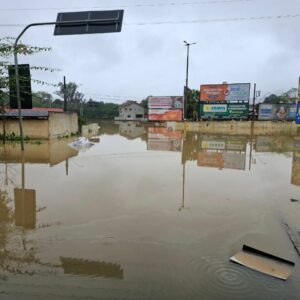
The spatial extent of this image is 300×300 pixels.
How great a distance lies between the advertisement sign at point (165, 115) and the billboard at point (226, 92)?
336 inches

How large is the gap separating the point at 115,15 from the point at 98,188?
7.36m

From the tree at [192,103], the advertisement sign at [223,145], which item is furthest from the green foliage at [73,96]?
the advertisement sign at [223,145]

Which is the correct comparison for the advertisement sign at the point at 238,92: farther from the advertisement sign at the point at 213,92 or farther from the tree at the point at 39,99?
the tree at the point at 39,99

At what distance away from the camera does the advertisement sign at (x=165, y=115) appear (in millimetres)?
46500

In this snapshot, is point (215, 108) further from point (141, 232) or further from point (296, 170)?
point (141, 232)

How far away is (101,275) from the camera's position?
3.98m

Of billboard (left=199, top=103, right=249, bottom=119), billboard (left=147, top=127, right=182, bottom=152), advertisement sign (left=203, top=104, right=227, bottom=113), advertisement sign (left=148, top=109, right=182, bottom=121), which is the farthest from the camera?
advertisement sign (left=148, top=109, right=182, bottom=121)

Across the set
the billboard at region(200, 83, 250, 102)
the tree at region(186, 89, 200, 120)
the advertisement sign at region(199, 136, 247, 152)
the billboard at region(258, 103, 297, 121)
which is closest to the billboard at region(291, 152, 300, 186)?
the advertisement sign at region(199, 136, 247, 152)

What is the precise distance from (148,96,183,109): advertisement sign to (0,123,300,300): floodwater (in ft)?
120


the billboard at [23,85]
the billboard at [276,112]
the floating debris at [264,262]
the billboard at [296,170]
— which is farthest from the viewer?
the billboard at [276,112]

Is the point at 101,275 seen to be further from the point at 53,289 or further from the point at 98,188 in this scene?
the point at 98,188

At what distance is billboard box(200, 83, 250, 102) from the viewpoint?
3666cm

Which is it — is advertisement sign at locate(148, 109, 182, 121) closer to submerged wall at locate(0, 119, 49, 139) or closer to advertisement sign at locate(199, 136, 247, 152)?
advertisement sign at locate(199, 136, 247, 152)

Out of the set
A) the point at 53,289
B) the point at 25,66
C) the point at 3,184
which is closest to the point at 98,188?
the point at 3,184
